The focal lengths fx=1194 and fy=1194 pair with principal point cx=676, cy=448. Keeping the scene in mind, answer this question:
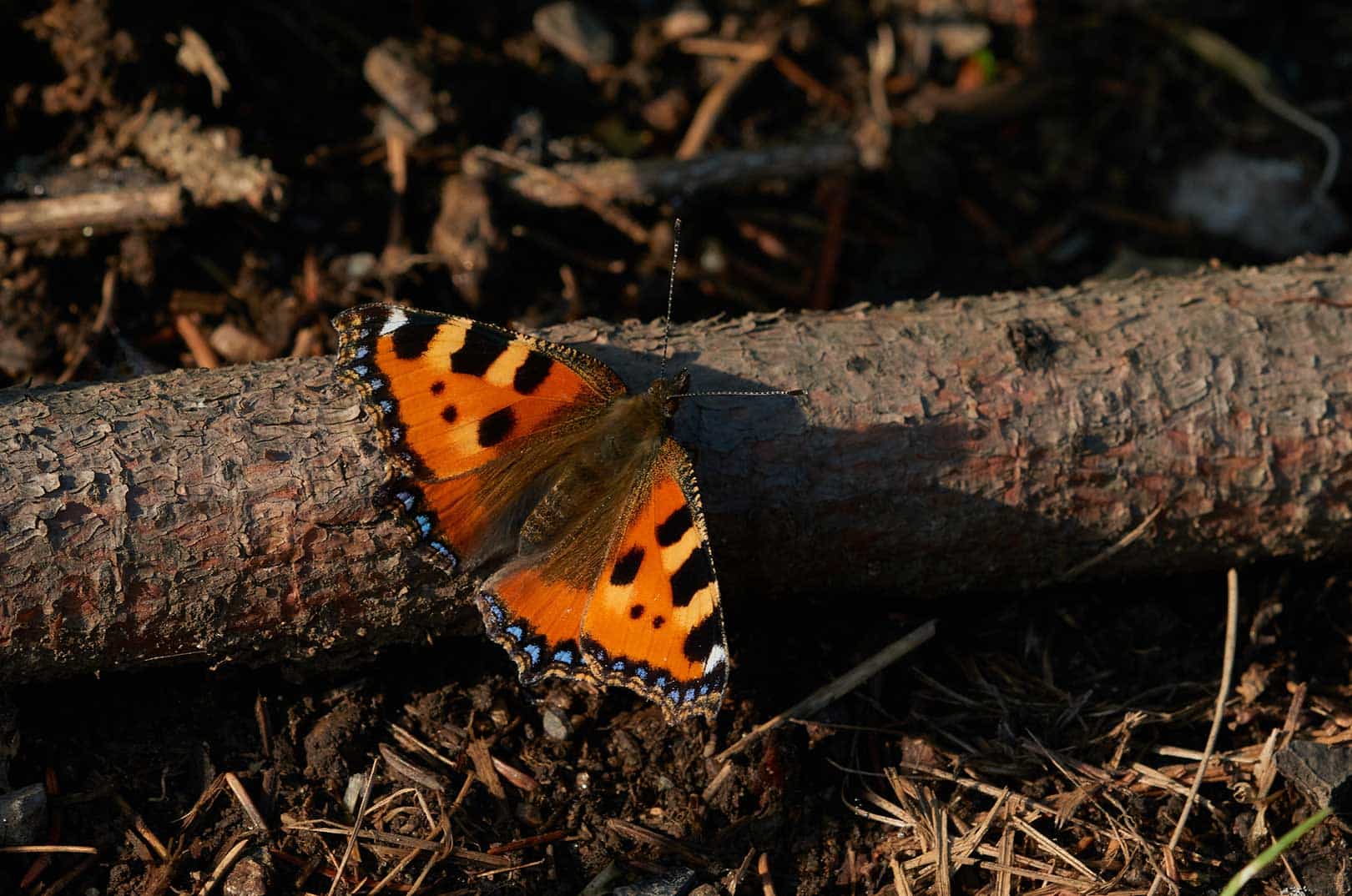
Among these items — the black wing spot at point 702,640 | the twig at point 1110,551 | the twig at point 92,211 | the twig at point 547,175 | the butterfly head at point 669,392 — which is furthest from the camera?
the twig at point 547,175

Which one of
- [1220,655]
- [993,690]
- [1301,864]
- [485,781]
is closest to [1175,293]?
[1220,655]

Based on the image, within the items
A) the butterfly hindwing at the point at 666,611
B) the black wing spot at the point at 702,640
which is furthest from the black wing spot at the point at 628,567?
the black wing spot at the point at 702,640

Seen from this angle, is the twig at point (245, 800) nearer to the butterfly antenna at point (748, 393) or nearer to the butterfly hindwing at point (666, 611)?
the butterfly hindwing at point (666, 611)

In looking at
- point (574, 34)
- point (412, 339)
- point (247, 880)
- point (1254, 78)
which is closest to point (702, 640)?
point (412, 339)

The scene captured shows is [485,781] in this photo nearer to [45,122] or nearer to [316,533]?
[316,533]

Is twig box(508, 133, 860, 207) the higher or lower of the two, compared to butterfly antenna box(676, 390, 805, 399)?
higher

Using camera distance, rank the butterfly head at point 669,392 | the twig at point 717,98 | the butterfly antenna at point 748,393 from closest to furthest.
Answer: the butterfly head at point 669,392
the butterfly antenna at point 748,393
the twig at point 717,98

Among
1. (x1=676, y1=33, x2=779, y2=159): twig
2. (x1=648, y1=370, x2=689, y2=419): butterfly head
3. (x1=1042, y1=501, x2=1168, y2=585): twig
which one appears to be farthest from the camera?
(x1=676, y1=33, x2=779, y2=159): twig

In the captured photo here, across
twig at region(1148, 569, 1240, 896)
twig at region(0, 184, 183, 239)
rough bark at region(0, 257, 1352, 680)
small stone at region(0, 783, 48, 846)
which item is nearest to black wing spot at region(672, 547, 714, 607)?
rough bark at region(0, 257, 1352, 680)

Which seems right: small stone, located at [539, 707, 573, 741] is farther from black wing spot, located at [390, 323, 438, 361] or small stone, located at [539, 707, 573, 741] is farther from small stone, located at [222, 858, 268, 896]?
black wing spot, located at [390, 323, 438, 361]
